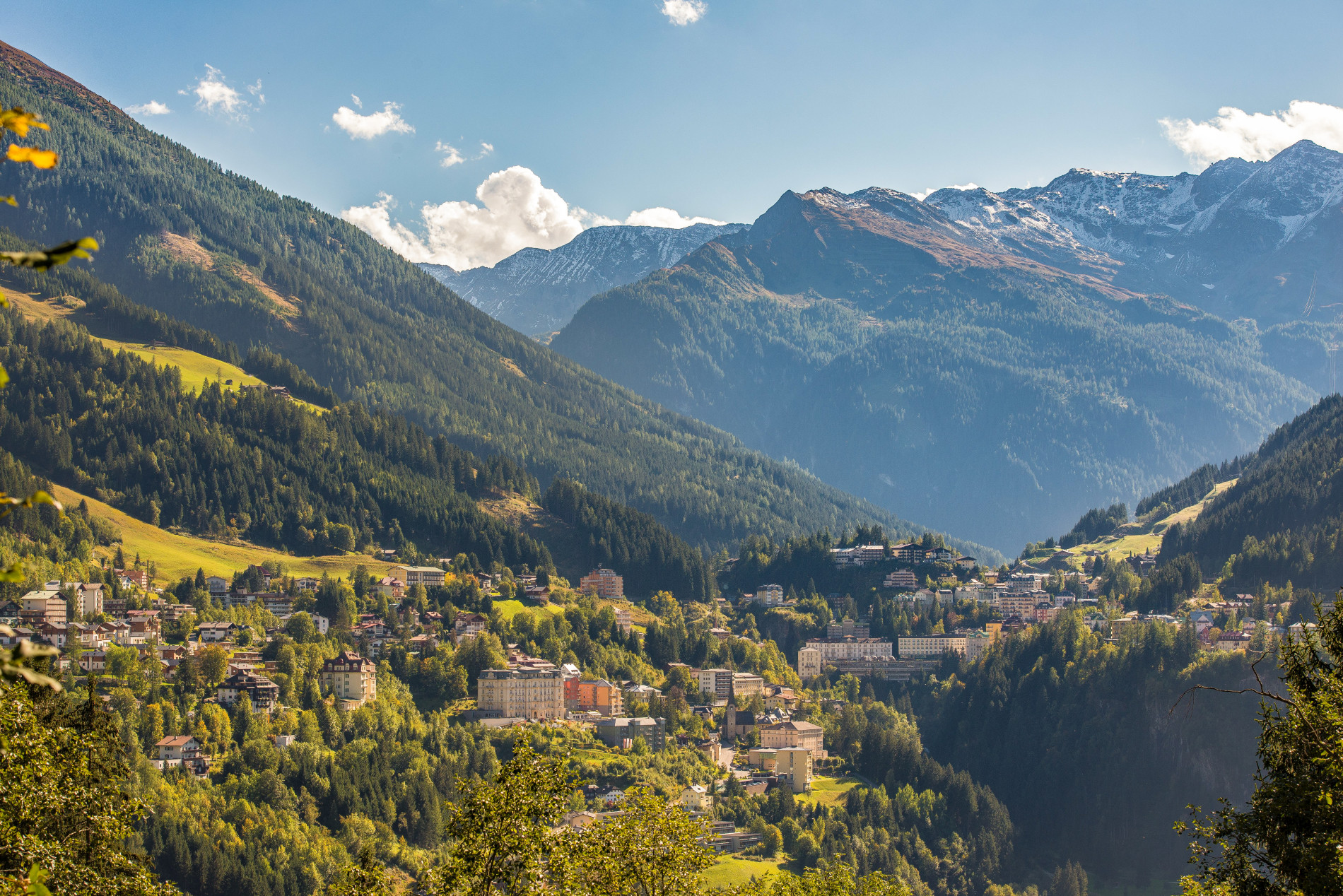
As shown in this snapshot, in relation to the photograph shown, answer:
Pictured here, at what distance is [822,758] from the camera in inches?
6024

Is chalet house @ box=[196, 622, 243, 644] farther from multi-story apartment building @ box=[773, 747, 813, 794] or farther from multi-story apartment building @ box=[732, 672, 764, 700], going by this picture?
multi-story apartment building @ box=[732, 672, 764, 700]

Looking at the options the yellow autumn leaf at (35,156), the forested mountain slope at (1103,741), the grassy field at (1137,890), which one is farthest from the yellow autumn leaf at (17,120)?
the forested mountain slope at (1103,741)

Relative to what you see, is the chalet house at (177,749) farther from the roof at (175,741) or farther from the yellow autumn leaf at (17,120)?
the yellow autumn leaf at (17,120)

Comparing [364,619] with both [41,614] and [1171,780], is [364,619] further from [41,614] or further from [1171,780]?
[1171,780]

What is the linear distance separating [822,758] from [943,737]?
31.2 meters

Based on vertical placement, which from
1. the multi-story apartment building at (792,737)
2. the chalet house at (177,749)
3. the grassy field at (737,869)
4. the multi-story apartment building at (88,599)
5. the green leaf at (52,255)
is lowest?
the grassy field at (737,869)

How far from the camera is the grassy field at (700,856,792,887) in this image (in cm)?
10400

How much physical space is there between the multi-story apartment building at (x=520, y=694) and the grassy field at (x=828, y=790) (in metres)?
31.2

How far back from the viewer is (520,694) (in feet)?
476

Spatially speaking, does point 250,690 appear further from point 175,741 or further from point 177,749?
point 177,749

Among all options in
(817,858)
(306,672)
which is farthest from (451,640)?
(817,858)

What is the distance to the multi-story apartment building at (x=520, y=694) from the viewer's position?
14250 centimetres

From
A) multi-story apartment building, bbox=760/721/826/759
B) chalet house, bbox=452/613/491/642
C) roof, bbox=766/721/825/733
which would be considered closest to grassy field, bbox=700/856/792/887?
multi-story apartment building, bbox=760/721/826/759

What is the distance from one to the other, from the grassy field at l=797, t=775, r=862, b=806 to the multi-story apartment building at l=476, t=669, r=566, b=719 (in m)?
31.2
